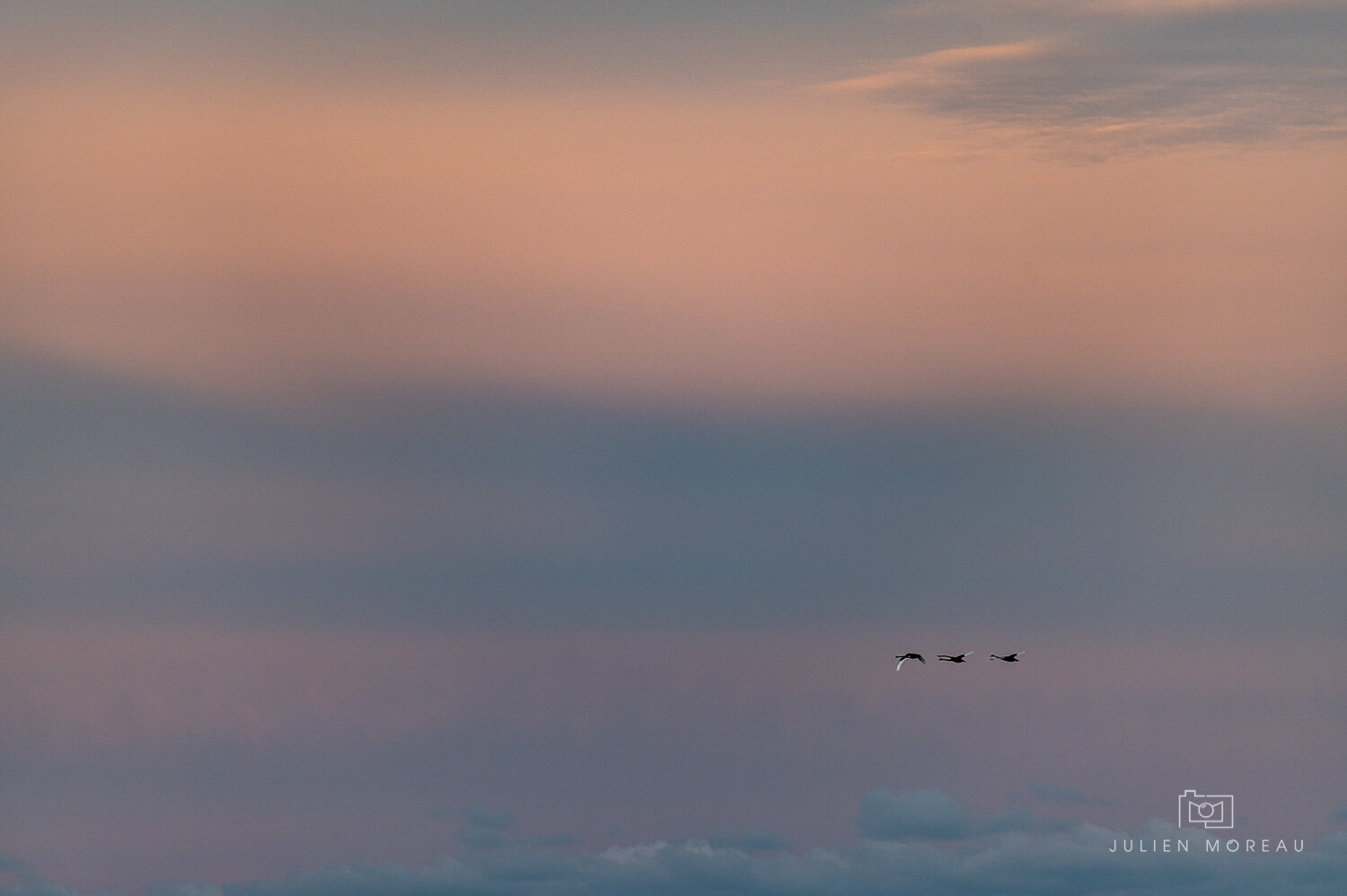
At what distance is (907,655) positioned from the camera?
192625 millimetres

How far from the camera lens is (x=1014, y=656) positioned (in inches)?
7653

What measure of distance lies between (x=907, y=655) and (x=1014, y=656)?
348 inches
